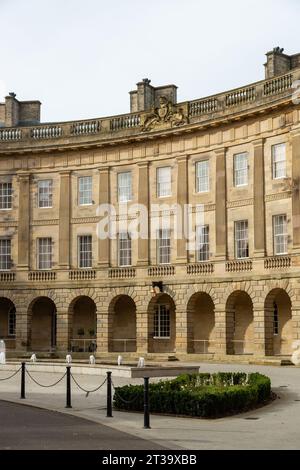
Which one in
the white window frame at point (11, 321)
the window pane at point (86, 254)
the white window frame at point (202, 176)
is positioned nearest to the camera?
the white window frame at point (202, 176)

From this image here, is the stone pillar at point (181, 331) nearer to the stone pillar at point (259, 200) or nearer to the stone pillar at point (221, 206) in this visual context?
the stone pillar at point (221, 206)

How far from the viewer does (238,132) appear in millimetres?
42469

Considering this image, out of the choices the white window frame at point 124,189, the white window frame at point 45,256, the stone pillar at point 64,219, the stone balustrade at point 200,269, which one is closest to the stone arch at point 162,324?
the stone balustrade at point 200,269

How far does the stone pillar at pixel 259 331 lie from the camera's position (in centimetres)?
3932

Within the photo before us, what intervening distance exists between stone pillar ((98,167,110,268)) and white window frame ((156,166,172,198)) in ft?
11.1

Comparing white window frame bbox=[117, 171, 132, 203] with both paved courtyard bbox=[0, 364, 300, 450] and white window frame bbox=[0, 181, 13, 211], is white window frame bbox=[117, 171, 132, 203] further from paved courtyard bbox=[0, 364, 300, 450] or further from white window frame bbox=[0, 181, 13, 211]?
paved courtyard bbox=[0, 364, 300, 450]

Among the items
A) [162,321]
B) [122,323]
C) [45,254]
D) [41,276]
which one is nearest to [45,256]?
[45,254]

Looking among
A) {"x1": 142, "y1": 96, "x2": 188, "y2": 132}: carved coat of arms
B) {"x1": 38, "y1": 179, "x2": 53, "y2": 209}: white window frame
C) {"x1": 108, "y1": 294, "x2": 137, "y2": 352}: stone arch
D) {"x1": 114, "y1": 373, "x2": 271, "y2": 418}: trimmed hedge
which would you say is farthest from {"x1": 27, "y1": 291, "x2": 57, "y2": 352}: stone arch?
{"x1": 114, "y1": 373, "x2": 271, "y2": 418}: trimmed hedge

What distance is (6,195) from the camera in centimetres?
4972

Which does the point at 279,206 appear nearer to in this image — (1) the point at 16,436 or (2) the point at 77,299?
(2) the point at 77,299

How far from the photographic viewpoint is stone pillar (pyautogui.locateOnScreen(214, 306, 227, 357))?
4128 cm

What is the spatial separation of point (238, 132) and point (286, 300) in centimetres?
942

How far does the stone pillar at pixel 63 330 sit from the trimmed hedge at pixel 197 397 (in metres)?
25.7
